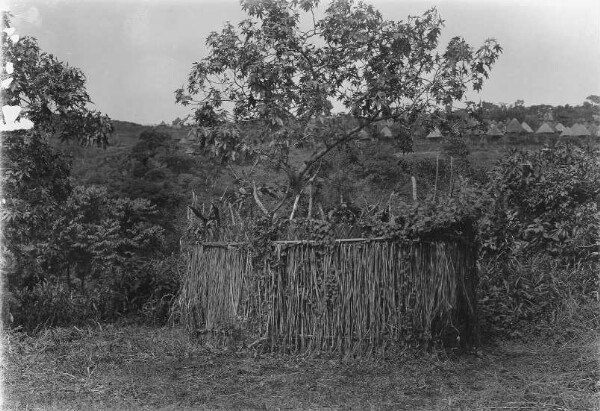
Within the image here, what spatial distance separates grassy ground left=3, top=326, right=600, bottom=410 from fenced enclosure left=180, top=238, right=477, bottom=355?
0.25m

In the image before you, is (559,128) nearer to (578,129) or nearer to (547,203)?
(578,129)

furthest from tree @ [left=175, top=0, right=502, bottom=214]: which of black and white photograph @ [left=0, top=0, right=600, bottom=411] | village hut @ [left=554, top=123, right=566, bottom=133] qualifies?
village hut @ [left=554, top=123, right=566, bottom=133]

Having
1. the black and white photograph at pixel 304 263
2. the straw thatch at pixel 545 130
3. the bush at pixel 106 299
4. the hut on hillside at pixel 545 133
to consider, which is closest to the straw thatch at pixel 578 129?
the hut on hillside at pixel 545 133

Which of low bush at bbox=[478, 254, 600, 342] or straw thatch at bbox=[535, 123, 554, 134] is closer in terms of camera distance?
low bush at bbox=[478, 254, 600, 342]

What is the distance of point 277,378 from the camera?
6.22 m

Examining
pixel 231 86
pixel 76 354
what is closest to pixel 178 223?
pixel 231 86

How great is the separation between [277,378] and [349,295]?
1264 millimetres

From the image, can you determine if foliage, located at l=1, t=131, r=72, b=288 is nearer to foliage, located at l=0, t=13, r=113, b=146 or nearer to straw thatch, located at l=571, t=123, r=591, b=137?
foliage, located at l=0, t=13, r=113, b=146

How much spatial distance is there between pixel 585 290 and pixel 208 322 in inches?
205

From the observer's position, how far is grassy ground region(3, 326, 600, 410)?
5.29 meters

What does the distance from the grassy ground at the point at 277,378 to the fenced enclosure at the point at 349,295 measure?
254mm

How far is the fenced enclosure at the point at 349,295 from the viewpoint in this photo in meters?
6.95

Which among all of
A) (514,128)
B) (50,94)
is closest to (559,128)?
(514,128)

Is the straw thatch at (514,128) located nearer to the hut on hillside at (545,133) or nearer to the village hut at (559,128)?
the hut on hillside at (545,133)
